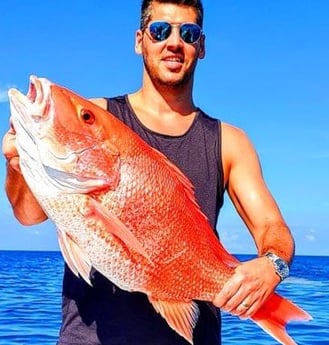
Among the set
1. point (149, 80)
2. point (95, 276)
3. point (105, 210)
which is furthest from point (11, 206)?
point (149, 80)

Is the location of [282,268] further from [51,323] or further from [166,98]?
[51,323]

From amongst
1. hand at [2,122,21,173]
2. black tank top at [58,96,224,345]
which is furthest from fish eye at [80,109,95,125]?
black tank top at [58,96,224,345]

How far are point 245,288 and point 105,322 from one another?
72cm

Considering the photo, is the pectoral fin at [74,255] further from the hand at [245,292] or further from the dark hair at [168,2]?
the dark hair at [168,2]

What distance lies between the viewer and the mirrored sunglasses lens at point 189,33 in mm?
4355

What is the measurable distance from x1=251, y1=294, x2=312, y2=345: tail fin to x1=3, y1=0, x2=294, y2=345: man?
0.21ft

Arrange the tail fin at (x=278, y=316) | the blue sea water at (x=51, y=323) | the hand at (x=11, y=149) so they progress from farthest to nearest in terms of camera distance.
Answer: the blue sea water at (x=51, y=323), the tail fin at (x=278, y=316), the hand at (x=11, y=149)

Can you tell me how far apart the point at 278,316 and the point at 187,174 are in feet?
2.89

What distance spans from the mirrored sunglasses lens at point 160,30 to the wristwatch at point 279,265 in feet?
4.29

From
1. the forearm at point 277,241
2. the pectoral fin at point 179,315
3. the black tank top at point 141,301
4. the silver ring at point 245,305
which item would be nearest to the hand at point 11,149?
the black tank top at point 141,301

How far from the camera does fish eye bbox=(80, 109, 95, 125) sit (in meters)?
3.44

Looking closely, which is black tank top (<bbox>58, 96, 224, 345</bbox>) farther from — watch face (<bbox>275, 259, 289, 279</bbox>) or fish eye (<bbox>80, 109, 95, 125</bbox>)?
fish eye (<bbox>80, 109, 95, 125</bbox>)

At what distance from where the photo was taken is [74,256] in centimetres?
339

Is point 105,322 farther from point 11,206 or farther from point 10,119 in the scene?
point 10,119
